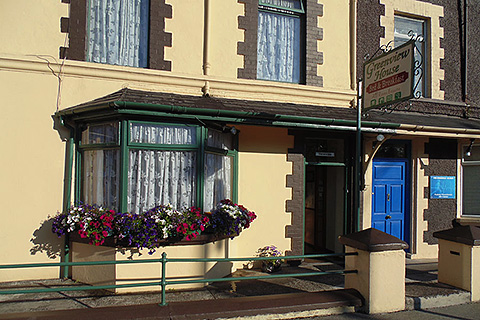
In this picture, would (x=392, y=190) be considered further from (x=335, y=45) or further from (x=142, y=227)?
(x=142, y=227)

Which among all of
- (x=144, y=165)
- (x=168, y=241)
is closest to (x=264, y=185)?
(x=168, y=241)

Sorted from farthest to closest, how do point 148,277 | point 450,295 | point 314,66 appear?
point 314,66 < point 148,277 < point 450,295

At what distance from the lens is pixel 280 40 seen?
6.79 metres

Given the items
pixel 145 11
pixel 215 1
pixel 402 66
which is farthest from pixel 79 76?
pixel 402 66

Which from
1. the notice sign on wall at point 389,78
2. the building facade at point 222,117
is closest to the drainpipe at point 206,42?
the building facade at point 222,117

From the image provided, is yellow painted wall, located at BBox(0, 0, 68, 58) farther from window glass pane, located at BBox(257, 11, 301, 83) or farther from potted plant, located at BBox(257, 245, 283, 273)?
potted plant, located at BBox(257, 245, 283, 273)

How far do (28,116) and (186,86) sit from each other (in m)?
2.52

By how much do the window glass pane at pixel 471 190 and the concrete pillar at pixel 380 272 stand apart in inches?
176

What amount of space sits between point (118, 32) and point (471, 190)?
794cm

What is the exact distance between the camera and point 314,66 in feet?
22.3

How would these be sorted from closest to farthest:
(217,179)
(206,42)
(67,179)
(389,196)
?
(67,179) < (217,179) < (206,42) < (389,196)

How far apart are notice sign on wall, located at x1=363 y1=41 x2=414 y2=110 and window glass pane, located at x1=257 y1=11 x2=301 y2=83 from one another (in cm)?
162

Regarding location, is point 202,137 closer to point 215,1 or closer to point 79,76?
point 79,76

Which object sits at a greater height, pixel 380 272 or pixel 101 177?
pixel 101 177
